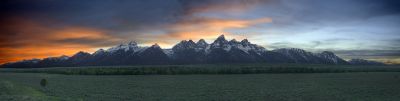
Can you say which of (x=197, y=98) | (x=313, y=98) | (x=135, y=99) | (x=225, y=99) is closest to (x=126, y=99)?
(x=135, y=99)

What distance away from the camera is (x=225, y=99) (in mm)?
33656

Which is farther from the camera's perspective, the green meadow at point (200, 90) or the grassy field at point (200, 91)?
the green meadow at point (200, 90)

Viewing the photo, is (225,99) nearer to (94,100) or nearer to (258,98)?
(258,98)

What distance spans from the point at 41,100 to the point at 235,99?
1560 centimetres

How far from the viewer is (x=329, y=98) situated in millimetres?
35094

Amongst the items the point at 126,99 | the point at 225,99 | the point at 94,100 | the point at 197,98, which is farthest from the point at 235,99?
the point at 94,100

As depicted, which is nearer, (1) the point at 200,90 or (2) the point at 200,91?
(2) the point at 200,91

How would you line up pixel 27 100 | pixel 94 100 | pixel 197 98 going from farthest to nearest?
pixel 197 98, pixel 94 100, pixel 27 100

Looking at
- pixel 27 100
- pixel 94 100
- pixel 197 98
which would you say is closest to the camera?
pixel 27 100

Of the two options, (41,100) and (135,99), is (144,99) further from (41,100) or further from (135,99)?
(41,100)

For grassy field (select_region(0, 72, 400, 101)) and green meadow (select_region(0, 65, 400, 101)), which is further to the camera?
green meadow (select_region(0, 65, 400, 101))

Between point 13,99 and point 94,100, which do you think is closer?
point 13,99

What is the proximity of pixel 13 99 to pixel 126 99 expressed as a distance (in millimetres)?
9408

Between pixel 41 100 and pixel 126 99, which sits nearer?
pixel 41 100
